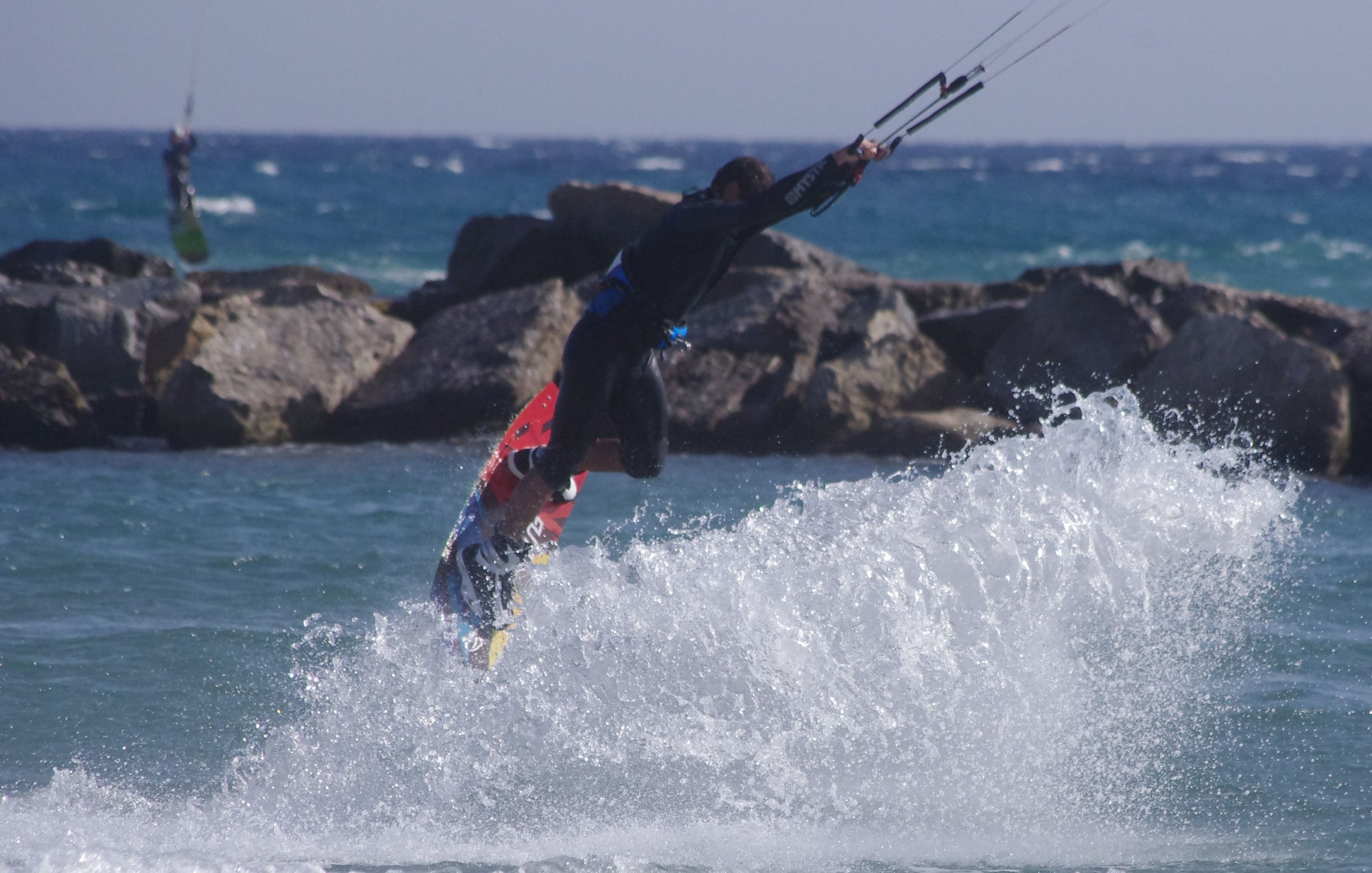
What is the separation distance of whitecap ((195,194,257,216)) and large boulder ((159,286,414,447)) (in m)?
27.9

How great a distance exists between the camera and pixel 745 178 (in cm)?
487

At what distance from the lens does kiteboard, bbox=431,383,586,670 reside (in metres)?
5.42

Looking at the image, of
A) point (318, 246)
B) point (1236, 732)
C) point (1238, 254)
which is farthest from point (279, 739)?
point (1238, 254)

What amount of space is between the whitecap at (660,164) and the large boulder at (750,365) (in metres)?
66.6

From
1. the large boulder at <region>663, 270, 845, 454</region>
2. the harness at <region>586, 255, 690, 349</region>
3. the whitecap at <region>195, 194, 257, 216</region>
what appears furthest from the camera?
the whitecap at <region>195, 194, 257, 216</region>

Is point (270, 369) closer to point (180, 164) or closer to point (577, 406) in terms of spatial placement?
point (577, 406)

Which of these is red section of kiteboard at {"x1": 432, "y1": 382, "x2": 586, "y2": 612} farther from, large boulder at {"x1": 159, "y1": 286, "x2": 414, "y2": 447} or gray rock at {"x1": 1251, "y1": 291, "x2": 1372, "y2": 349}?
gray rock at {"x1": 1251, "y1": 291, "x2": 1372, "y2": 349}

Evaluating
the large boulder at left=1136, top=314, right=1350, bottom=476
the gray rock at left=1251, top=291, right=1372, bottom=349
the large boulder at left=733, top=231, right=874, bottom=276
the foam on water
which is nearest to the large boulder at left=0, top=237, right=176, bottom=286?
the large boulder at left=733, top=231, right=874, bottom=276

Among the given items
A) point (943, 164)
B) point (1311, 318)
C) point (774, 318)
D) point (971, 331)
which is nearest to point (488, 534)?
point (774, 318)

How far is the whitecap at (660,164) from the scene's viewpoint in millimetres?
81438

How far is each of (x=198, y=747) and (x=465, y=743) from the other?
3.42ft

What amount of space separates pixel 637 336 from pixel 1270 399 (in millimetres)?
6180

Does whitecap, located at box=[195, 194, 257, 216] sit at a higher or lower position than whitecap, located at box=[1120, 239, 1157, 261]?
lower

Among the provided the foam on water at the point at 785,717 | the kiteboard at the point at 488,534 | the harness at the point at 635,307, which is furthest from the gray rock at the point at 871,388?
the harness at the point at 635,307
